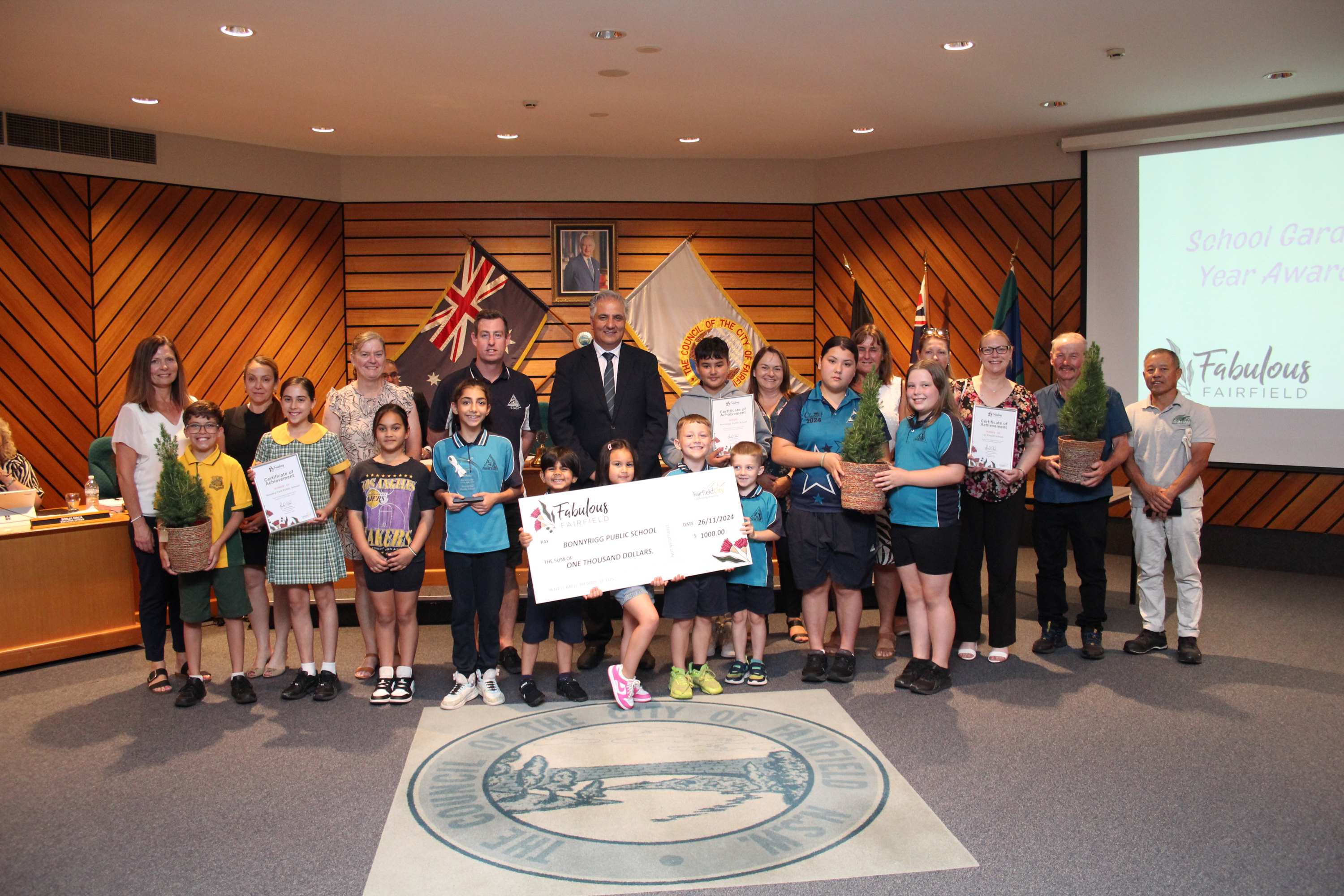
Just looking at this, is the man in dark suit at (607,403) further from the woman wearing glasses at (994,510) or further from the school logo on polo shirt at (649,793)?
the woman wearing glasses at (994,510)

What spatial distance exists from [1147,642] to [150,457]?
14.8 ft

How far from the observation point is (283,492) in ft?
12.7

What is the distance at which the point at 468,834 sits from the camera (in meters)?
2.77

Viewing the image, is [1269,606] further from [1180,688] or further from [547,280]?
[547,280]

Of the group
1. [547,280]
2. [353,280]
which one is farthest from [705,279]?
[353,280]

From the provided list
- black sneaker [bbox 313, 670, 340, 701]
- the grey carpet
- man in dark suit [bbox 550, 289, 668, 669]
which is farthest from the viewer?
man in dark suit [bbox 550, 289, 668, 669]

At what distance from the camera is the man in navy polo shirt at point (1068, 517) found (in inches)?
175

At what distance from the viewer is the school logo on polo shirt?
8.64 feet

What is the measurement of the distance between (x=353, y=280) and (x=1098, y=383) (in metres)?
6.09

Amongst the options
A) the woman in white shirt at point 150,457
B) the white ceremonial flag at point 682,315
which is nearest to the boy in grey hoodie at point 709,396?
the woman in white shirt at point 150,457

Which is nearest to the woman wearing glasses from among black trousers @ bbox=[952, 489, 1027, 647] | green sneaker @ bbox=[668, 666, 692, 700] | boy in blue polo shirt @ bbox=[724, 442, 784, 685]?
black trousers @ bbox=[952, 489, 1027, 647]

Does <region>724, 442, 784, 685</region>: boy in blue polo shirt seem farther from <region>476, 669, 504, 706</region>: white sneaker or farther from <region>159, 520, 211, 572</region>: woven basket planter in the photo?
<region>159, 520, 211, 572</region>: woven basket planter

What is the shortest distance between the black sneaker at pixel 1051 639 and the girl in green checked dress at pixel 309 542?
318 cm

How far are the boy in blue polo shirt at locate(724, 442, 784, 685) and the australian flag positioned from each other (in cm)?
455
